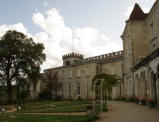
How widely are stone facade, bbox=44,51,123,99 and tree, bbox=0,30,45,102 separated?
8843 mm

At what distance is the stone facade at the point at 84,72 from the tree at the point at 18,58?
884cm

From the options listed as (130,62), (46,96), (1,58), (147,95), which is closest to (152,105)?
(147,95)

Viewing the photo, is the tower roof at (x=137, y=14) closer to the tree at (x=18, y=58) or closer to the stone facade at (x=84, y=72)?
the stone facade at (x=84, y=72)

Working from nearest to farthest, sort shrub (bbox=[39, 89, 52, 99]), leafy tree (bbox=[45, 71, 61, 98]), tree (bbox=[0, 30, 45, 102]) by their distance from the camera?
tree (bbox=[0, 30, 45, 102]), leafy tree (bbox=[45, 71, 61, 98]), shrub (bbox=[39, 89, 52, 99])

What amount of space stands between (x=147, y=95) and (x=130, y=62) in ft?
27.1

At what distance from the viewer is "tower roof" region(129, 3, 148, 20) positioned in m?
25.9

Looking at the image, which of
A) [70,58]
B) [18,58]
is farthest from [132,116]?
[70,58]

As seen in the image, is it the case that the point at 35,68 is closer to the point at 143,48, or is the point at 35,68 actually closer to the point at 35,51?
the point at 35,51

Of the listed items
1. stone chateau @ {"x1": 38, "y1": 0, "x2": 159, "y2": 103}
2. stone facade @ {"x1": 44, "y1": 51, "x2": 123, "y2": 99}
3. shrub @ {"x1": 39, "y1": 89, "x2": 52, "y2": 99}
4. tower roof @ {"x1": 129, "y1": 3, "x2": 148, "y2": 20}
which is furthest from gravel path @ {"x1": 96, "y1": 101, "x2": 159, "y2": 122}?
shrub @ {"x1": 39, "y1": 89, "x2": 52, "y2": 99}

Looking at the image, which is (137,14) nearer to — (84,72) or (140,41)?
(140,41)

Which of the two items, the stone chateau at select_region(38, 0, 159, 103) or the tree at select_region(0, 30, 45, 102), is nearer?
the stone chateau at select_region(38, 0, 159, 103)

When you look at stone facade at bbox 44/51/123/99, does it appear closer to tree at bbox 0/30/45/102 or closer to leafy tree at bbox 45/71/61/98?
leafy tree at bbox 45/71/61/98

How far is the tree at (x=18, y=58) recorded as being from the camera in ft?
112

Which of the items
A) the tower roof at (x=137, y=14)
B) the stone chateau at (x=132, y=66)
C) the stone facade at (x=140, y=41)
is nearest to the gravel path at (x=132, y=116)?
the stone chateau at (x=132, y=66)
